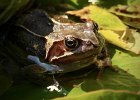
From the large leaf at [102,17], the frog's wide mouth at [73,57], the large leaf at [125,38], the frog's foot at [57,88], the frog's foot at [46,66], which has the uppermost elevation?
the large leaf at [102,17]

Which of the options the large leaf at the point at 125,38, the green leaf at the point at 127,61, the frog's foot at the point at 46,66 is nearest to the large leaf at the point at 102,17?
the large leaf at the point at 125,38

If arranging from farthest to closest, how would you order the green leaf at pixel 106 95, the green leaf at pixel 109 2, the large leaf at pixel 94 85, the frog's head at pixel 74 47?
the green leaf at pixel 109 2 → the frog's head at pixel 74 47 → the large leaf at pixel 94 85 → the green leaf at pixel 106 95

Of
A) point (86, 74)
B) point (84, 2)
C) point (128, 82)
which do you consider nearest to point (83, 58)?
point (86, 74)

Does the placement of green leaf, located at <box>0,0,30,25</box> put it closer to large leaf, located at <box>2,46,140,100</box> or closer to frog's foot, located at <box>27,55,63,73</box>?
frog's foot, located at <box>27,55,63,73</box>

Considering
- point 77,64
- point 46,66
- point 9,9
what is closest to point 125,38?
point 77,64

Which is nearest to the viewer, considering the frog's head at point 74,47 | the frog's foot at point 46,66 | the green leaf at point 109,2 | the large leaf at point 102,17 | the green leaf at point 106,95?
the green leaf at point 106,95

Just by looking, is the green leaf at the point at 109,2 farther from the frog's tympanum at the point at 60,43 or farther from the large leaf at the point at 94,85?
the large leaf at the point at 94,85

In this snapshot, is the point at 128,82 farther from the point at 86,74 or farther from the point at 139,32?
the point at 139,32
